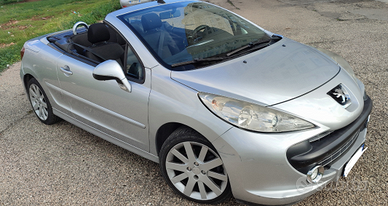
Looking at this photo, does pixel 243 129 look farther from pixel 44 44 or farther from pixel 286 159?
pixel 44 44

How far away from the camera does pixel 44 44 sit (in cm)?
390

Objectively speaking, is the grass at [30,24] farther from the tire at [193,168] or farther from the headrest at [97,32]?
the tire at [193,168]

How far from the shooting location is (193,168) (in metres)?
2.52

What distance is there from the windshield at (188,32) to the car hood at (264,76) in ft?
0.56

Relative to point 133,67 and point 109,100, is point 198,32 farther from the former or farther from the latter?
point 109,100

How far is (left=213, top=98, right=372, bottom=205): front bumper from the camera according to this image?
6.90 ft

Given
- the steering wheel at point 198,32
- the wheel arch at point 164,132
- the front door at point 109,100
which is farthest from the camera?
the steering wheel at point 198,32

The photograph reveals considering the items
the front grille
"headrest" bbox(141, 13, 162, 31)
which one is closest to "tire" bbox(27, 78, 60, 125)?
"headrest" bbox(141, 13, 162, 31)

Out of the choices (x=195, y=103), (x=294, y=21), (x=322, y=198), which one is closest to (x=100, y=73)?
(x=195, y=103)

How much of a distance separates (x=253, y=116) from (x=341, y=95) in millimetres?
768

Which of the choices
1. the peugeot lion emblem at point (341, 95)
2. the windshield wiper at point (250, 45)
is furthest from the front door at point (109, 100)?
the peugeot lion emblem at point (341, 95)

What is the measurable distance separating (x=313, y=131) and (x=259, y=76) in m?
0.59

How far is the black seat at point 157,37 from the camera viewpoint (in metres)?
2.80

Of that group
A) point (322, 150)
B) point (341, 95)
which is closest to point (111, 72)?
point (322, 150)
